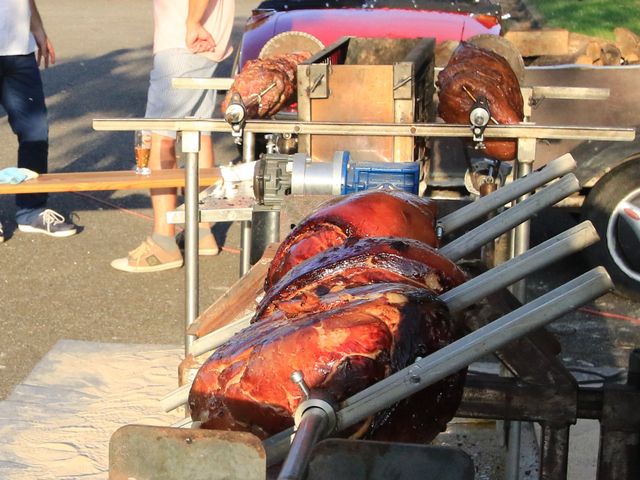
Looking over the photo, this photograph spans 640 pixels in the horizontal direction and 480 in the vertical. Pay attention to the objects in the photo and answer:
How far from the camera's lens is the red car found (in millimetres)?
8008

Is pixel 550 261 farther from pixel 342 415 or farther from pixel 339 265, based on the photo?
pixel 342 415

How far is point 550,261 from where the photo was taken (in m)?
2.40

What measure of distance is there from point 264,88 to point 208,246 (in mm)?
2738

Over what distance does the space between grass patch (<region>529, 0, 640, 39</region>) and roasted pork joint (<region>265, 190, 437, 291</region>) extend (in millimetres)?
12011

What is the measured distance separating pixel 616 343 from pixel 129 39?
13899mm

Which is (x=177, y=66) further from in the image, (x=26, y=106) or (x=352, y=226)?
(x=352, y=226)

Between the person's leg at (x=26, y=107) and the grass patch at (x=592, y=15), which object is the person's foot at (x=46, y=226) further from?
the grass patch at (x=592, y=15)

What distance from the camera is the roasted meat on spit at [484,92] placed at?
4691 millimetres

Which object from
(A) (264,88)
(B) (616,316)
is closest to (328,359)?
(A) (264,88)

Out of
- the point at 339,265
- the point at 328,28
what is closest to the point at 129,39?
the point at 328,28

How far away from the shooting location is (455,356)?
2.07 meters

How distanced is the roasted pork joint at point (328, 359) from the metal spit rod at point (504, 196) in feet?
2.76

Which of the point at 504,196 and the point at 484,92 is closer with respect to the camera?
the point at 504,196

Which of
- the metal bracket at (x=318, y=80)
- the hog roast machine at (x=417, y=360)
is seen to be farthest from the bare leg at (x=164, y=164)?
the metal bracket at (x=318, y=80)
